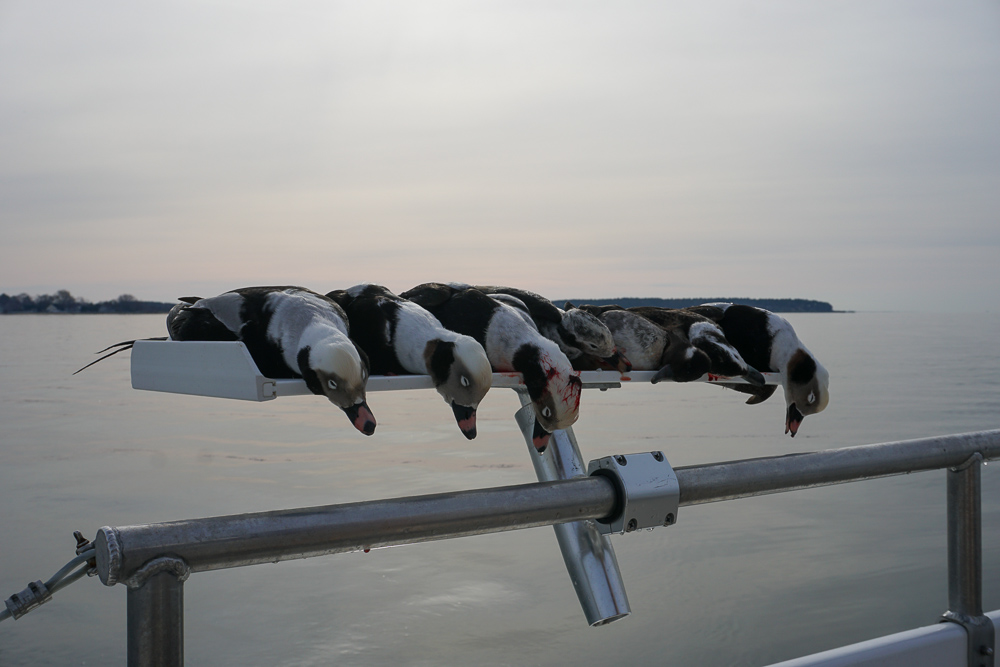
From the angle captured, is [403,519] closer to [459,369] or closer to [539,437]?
[459,369]

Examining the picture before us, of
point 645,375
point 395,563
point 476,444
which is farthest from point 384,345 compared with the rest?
point 476,444

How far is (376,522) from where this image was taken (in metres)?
0.80

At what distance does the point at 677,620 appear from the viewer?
22.4 feet

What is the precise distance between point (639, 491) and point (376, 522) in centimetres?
34

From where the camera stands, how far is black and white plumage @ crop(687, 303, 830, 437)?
74.3 inches

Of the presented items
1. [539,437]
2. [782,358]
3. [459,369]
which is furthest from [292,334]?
[782,358]

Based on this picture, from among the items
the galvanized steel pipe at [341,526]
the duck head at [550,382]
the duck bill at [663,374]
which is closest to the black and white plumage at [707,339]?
the duck bill at [663,374]

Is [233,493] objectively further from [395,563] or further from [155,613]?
[155,613]

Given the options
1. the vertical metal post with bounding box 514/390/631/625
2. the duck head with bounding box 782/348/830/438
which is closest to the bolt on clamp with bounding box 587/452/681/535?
the vertical metal post with bounding box 514/390/631/625

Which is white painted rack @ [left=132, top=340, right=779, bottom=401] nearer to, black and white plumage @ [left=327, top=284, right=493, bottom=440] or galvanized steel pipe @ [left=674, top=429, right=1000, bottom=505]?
black and white plumage @ [left=327, top=284, right=493, bottom=440]

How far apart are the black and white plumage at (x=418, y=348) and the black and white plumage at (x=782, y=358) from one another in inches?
33.2

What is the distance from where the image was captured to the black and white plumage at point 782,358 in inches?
74.3

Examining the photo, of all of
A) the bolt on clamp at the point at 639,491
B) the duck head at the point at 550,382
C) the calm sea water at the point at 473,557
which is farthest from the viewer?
the calm sea water at the point at 473,557

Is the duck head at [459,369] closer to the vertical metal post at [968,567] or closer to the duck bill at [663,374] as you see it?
the duck bill at [663,374]
